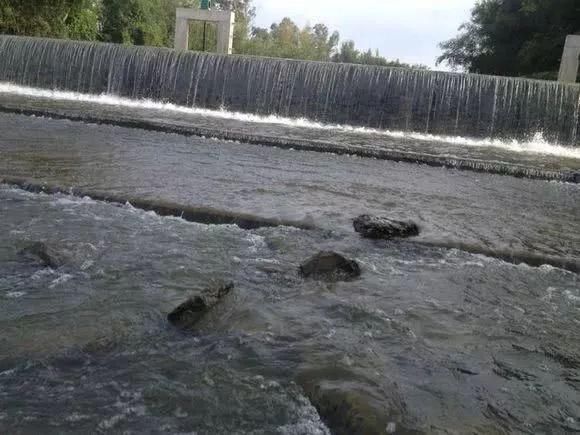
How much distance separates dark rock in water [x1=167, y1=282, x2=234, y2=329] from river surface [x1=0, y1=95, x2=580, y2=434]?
8 cm

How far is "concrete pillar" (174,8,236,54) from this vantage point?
1978cm

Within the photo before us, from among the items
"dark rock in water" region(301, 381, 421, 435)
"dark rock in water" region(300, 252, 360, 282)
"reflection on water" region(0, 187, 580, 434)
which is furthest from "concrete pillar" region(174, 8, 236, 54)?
"dark rock in water" region(301, 381, 421, 435)

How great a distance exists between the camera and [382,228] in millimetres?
4605

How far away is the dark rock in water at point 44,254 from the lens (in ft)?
12.0

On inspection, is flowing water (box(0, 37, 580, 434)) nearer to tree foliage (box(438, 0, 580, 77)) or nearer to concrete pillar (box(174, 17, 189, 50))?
concrete pillar (box(174, 17, 189, 50))

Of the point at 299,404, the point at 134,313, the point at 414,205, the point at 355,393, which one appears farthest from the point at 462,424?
the point at 414,205

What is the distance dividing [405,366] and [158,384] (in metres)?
1.10

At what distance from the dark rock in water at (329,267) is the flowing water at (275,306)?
9cm

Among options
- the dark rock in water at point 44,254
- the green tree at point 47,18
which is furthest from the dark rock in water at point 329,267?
the green tree at point 47,18

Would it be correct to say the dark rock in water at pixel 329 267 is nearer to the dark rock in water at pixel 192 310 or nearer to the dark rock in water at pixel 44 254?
the dark rock in water at pixel 192 310

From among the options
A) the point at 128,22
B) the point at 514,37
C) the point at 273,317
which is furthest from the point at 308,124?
the point at 128,22

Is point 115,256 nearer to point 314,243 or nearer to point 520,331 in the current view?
point 314,243

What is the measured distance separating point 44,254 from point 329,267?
1.76 meters

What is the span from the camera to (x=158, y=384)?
251 cm
